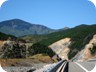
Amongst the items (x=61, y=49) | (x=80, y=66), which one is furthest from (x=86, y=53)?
(x=61, y=49)

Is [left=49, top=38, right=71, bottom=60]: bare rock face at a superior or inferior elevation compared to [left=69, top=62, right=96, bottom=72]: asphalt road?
superior

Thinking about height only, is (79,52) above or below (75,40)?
below

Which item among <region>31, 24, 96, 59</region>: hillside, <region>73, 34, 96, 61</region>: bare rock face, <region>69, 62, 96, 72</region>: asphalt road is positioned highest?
<region>31, 24, 96, 59</region>: hillside

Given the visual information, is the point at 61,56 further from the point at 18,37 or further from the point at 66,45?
the point at 18,37

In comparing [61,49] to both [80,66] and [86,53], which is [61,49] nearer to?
[80,66]

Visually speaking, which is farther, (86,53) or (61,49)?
(86,53)

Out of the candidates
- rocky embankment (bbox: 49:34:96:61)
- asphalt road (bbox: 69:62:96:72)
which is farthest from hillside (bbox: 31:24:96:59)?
asphalt road (bbox: 69:62:96:72)

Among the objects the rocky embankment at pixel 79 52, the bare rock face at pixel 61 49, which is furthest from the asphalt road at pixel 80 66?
the bare rock face at pixel 61 49

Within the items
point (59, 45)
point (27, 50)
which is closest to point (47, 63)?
point (59, 45)

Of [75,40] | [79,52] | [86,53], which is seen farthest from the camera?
[75,40]

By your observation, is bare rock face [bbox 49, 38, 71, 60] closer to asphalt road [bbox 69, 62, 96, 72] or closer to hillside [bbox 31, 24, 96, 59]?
hillside [bbox 31, 24, 96, 59]

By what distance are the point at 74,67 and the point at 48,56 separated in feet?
3.31

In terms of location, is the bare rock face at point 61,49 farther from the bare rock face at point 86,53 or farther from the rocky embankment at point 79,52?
the bare rock face at point 86,53

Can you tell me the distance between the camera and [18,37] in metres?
6.41
